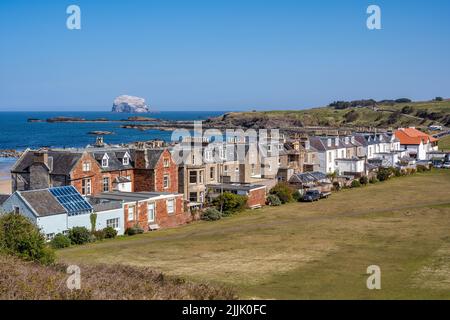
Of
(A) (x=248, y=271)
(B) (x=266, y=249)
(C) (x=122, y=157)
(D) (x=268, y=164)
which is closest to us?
(A) (x=248, y=271)

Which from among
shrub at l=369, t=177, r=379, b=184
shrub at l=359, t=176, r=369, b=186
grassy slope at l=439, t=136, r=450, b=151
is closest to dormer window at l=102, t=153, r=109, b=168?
shrub at l=359, t=176, r=369, b=186

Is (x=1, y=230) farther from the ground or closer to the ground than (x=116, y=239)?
farther from the ground

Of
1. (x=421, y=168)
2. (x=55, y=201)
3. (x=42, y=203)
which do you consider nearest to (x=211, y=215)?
(x=55, y=201)

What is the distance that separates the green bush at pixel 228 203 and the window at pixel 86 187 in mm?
12070

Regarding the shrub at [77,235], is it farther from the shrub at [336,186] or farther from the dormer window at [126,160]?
the shrub at [336,186]

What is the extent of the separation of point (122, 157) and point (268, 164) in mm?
20573

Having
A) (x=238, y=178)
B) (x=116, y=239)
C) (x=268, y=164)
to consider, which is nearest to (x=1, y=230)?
(x=116, y=239)

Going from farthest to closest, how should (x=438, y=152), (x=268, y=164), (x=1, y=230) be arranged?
(x=438, y=152) → (x=268, y=164) → (x=1, y=230)

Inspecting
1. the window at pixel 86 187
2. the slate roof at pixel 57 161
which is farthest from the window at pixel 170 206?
the slate roof at pixel 57 161

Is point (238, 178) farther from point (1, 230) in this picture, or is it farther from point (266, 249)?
point (1, 230)

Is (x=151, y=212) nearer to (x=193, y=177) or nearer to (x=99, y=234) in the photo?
(x=99, y=234)

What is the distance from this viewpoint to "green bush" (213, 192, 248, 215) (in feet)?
180

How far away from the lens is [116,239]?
4372 centimetres

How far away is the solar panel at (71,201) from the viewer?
42.5 meters
